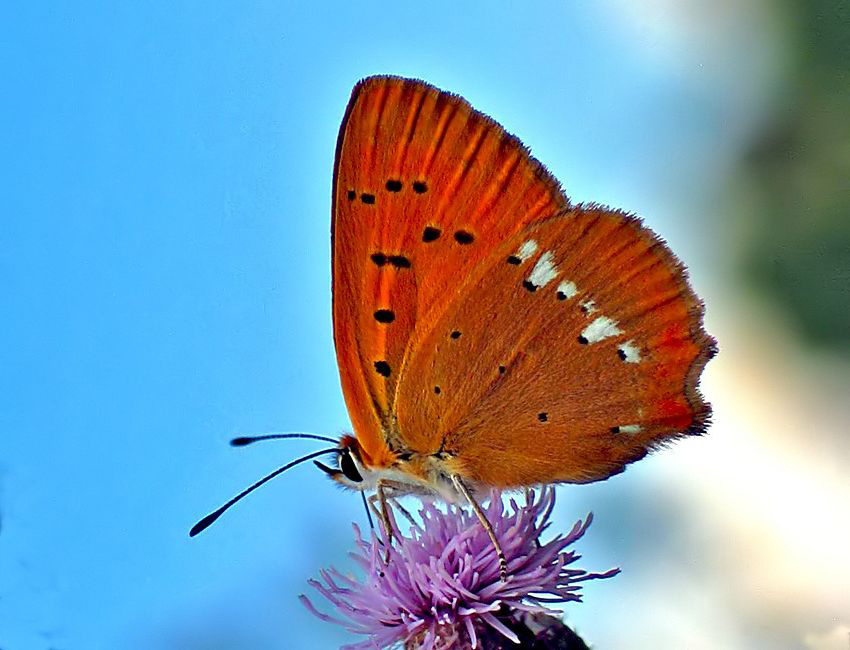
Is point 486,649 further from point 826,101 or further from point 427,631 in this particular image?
point 826,101

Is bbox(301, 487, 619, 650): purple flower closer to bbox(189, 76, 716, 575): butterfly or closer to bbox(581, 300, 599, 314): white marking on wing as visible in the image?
bbox(189, 76, 716, 575): butterfly

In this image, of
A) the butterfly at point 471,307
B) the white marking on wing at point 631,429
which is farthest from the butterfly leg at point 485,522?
the white marking on wing at point 631,429

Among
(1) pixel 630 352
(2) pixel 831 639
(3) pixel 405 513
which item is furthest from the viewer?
(2) pixel 831 639

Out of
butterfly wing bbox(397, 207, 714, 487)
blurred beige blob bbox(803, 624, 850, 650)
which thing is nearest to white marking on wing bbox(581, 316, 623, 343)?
butterfly wing bbox(397, 207, 714, 487)

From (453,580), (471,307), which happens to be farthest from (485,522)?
(471,307)

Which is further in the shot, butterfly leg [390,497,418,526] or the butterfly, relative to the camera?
butterfly leg [390,497,418,526]

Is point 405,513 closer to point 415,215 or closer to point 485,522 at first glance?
point 485,522

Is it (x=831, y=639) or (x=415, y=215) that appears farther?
(x=831, y=639)

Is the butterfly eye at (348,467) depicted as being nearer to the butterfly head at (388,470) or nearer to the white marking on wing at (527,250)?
the butterfly head at (388,470)
